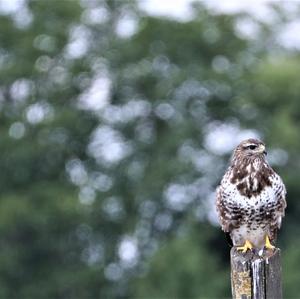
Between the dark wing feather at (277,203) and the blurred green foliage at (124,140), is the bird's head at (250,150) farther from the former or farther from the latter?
the blurred green foliage at (124,140)

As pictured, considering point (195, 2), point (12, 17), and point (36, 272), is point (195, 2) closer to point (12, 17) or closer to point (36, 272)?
point (12, 17)

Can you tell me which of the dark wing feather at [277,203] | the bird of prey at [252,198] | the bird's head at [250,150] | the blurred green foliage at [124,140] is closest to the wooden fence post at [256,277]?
the bird of prey at [252,198]

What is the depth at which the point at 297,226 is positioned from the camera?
110ft

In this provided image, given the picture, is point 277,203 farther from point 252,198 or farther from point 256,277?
point 256,277

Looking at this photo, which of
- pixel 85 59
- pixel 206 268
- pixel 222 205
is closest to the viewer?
pixel 222 205

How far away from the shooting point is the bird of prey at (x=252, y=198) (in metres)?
9.63

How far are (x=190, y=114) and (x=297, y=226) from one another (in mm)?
4063

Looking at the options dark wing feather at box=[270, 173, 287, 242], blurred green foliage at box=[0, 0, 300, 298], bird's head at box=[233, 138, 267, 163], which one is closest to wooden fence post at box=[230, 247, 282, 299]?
dark wing feather at box=[270, 173, 287, 242]

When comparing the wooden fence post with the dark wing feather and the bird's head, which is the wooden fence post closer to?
the dark wing feather

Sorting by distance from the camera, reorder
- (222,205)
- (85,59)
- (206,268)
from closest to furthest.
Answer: (222,205) → (206,268) → (85,59)

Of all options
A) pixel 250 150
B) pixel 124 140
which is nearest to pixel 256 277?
pixel 250 150

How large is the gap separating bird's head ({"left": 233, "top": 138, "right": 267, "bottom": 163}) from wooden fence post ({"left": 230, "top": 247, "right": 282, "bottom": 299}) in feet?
7.61

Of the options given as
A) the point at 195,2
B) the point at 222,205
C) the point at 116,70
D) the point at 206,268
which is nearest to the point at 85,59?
the point at 116,70

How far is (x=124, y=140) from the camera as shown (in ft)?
117
